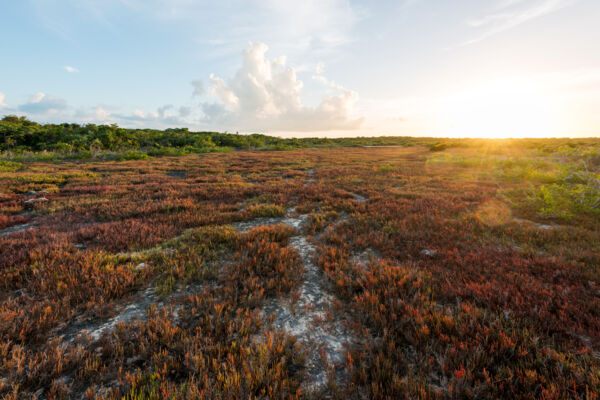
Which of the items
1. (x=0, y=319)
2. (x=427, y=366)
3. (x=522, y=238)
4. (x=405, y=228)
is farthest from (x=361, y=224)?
(x=0, y=319)

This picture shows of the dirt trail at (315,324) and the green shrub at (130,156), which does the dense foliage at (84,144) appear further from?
the dirt trail at (315,324)

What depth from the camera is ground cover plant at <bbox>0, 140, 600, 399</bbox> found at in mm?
2459

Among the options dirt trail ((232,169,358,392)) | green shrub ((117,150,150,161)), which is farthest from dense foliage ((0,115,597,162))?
dirt trail ((232,169,358,392))

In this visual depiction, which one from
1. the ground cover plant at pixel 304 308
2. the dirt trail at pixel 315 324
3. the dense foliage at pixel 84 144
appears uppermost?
the dense foliage at pixel 84 144

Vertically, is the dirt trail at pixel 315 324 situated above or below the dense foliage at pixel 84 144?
below

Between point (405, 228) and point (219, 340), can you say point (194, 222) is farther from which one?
point (405, 228)

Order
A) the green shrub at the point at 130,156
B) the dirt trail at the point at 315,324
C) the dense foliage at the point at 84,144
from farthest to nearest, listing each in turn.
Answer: the dense foliage at the point at 84,144
the green shrub at the point at 130,156
the dirt trail at the point at 315,324

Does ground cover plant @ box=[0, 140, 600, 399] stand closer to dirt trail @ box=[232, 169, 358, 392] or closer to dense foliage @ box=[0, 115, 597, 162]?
dirt trail @ box=[232, 169, 358, 392]

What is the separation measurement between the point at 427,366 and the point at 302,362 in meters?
1.45

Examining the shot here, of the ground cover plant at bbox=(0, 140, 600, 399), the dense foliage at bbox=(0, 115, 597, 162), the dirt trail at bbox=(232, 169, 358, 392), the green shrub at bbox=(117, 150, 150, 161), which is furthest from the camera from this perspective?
the dense foliage at bbox=(0, 115, 597, 162)

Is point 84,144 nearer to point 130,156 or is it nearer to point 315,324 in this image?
point 130,156

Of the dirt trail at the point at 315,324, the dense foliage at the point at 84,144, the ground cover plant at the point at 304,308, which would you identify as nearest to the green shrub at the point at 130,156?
the dense foliage at the point at 84,144

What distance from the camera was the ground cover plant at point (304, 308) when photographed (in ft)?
8.07

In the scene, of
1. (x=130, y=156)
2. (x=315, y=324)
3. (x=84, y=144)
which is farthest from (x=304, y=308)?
(x=84, y=144)
